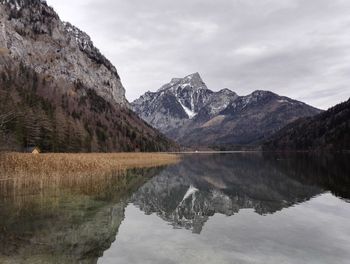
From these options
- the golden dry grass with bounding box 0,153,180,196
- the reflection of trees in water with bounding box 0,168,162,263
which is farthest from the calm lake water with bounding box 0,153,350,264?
the golden dry grass with bounding box 0,153,180,196

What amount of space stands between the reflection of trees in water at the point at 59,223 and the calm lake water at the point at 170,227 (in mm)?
46

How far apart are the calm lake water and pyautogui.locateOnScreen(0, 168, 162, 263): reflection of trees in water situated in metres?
0.05

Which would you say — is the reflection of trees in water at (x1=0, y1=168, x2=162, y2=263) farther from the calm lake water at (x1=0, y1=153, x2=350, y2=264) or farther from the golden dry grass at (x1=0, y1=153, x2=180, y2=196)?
the golden dry grass at (x1=0, y1=153, x2=180, y2=196)

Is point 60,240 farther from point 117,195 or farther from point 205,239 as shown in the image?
point 117,195

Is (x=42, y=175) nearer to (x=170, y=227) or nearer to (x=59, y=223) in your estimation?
(x=59, y=223)

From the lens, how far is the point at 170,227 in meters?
23.6

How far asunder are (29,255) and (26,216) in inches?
370

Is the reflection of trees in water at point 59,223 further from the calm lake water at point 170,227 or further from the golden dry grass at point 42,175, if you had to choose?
the golden dry grass at point 42,175

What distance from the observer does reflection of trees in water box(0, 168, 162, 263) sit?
53.3 feet

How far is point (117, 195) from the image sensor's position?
122ft

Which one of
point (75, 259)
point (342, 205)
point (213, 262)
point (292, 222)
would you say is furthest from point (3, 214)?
point (342, 205)

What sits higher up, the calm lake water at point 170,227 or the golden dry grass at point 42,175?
the golden dry grass at point 42,175

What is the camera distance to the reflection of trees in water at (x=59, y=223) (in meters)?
16.2

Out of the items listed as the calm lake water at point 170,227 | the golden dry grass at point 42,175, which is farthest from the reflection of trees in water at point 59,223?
the golden dry grass at point 42,175
